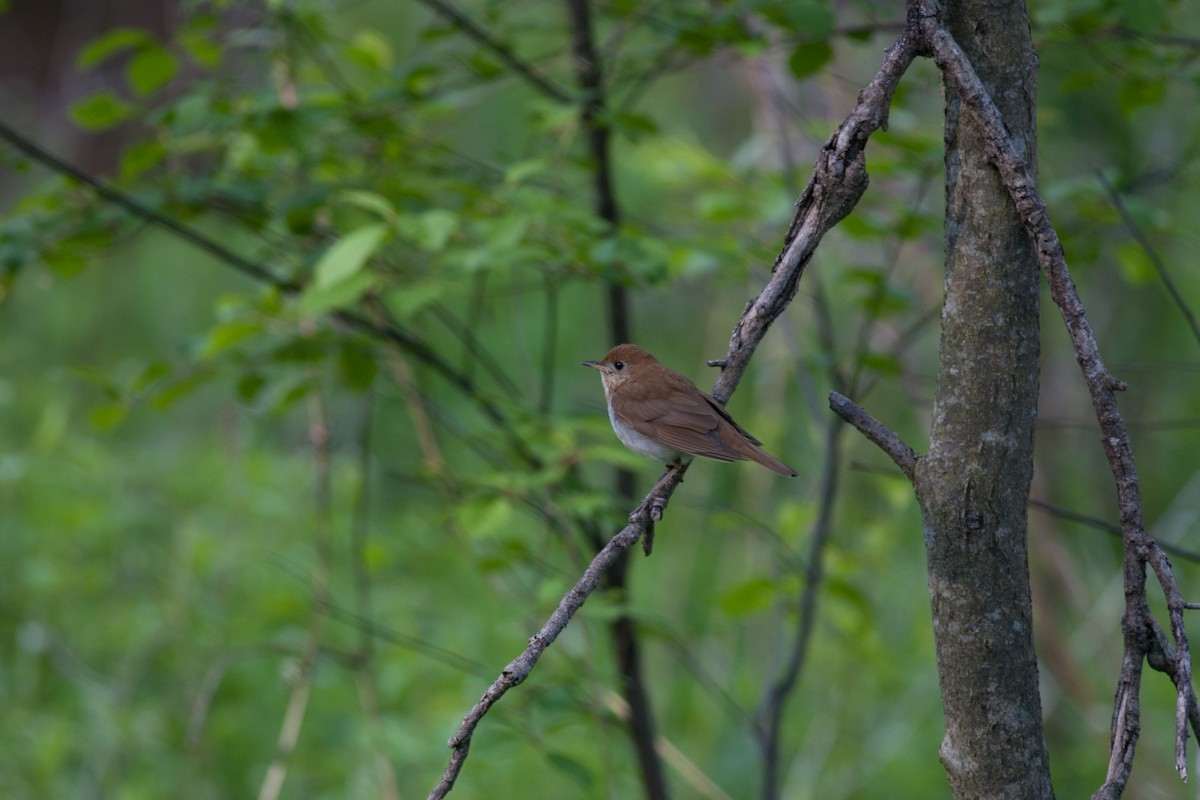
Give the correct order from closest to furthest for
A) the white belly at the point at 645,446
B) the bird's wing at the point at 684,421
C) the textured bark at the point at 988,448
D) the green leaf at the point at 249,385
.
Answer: the textured bark at the point at 988,448 → the bird's wing at the point at 684,421 → the white belly at the point at 645,446 → the green leaf at the point at 249,385

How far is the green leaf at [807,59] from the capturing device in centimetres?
270

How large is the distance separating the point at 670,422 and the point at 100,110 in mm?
1739

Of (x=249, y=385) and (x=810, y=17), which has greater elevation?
(x=810, y=17)

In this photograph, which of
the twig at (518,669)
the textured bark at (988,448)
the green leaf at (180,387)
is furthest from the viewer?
the green leaf at (180,387)

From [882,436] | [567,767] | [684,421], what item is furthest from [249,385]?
[882,436]

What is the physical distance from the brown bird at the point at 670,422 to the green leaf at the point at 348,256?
2.61 feet

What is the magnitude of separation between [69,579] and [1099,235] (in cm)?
430

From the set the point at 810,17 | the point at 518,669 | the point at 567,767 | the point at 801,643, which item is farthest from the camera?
the point at 801,643

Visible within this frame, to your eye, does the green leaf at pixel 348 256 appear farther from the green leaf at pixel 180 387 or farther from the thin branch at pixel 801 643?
the thin branch at pixel 801 643

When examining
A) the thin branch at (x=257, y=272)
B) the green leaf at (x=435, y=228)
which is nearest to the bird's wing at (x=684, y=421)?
the thin branch at (x=257, y=272)

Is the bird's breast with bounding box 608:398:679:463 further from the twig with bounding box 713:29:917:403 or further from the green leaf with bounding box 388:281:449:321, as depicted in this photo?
the twig with bounding box 713:29:917:403

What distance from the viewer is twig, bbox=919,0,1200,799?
1071 millimetres

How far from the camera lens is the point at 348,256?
2.43m

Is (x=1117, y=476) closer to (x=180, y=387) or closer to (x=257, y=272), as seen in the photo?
(x=257, y=272)
